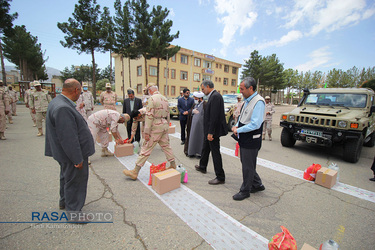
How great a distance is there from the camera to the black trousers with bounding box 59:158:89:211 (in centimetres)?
211

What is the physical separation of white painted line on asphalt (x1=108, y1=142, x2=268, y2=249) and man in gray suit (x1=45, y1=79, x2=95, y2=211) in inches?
48.6

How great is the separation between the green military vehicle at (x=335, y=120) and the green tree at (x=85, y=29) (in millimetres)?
25192

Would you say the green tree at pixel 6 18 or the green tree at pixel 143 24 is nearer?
the green tree at pixel 6 18

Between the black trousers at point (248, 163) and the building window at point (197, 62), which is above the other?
the building window at point (197, 62)

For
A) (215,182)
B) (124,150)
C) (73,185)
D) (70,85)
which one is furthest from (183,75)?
(73,185)

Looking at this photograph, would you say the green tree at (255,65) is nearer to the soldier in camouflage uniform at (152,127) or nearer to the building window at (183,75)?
the building window at (183,75)

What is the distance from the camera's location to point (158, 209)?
8.41 ft

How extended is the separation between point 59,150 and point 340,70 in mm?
56881

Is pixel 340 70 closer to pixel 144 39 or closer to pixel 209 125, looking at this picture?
pixel 144 39

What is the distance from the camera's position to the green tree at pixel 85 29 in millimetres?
22312

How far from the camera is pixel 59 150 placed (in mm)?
2018

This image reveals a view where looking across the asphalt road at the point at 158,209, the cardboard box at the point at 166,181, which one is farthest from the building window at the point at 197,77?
the cardboard box at the point at 166,181

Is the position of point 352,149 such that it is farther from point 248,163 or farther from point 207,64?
point 207,64

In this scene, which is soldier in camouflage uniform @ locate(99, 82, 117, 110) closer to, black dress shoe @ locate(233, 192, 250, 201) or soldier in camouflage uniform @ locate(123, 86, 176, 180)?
soldier in camouflage uniform @ locate(123, 86, 176, 180)
